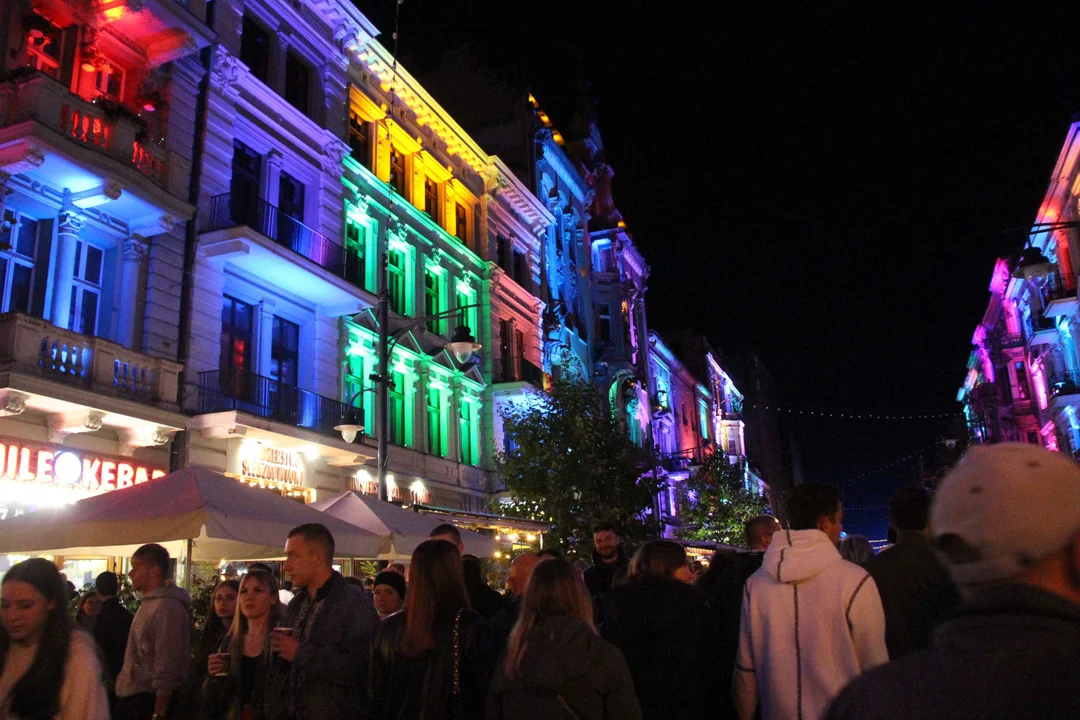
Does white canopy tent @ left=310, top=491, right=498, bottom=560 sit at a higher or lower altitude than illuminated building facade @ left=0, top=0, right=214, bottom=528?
lower

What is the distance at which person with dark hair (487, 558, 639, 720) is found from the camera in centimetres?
407

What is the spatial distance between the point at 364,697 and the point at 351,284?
16.8 m

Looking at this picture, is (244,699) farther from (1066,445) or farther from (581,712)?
(1066,445)

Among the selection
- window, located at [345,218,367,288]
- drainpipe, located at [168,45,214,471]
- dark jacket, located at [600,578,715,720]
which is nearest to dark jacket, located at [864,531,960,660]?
dark jacket, located at [600,578,715,720]

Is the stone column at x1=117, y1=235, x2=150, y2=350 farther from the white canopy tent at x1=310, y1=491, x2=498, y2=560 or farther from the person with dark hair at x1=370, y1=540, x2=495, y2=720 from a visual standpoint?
the person with dark hair at x1=370, y1=540, x2=495, y2=720

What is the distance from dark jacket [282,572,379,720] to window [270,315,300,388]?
15.4 metres

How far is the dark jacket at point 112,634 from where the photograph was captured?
745 cm

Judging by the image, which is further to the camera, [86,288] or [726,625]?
[86,288]

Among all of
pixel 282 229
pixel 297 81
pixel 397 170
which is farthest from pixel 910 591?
pixel 397 170

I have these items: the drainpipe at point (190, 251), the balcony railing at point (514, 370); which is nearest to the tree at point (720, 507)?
the balcony railing at point (514, 370)

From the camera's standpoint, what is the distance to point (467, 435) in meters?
28.6

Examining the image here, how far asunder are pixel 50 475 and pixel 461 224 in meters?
18.3

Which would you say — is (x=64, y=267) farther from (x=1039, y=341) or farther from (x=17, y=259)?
(x=1039, y=341)

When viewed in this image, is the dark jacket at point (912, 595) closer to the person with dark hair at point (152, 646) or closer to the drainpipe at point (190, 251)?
the person with dark hair at point (152, 646)
